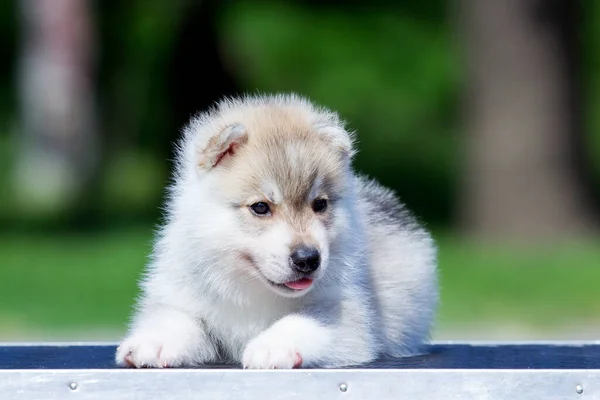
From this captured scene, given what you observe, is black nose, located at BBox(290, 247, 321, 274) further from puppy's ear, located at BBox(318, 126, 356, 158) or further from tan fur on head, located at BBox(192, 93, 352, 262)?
Result: puppy's ear, located at BBox(318, 126, 356, 158)

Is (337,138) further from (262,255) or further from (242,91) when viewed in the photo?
(242,91)

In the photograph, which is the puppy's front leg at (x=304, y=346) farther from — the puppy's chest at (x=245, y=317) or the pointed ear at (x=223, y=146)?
the pointed ear at (x=223, y=146)

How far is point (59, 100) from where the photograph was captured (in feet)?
88.5

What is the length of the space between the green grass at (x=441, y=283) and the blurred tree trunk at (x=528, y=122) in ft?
3.92

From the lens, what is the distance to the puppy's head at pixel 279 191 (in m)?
5.04

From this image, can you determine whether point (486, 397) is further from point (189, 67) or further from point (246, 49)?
point (246, 49)

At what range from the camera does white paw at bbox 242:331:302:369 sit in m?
4.84

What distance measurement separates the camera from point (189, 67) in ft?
83.4

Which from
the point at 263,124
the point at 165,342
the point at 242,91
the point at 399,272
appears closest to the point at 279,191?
the point at 263,124

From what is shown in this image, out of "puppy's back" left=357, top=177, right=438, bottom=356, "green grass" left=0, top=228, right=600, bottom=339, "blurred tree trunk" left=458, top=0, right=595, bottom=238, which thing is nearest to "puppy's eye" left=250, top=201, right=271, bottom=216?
"puppy's back" left=357, top=177, right=438, bottom=356

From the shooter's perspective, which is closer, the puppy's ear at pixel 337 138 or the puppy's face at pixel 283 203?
the puppy's face at pixel 283 203

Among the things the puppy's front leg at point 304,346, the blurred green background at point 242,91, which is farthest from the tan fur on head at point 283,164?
the blurred green background at point 242,91

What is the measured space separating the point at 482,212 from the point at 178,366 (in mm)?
14670

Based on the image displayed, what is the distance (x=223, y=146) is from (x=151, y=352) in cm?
94
